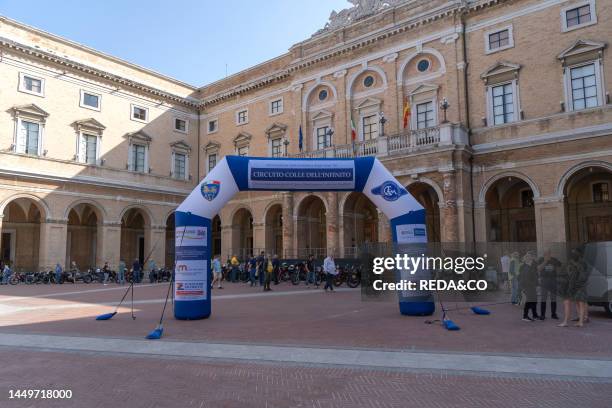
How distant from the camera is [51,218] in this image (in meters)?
28.7

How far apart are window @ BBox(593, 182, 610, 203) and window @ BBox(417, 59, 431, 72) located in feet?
35.1

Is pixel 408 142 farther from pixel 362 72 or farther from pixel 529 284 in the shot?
pixel 529 284

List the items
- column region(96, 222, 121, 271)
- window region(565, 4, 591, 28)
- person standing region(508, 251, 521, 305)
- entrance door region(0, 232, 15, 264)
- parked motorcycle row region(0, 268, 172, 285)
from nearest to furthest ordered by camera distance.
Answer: person standing region(508, 251, 521, 305) < window region(565, 4, 591, 28) < parked motorcycle row region(0, 268, 172, 285) < column region(96, 222, 121, 271) < entrance door region(0, 232, 15, 264)

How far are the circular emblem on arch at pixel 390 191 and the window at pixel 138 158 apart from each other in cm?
2626

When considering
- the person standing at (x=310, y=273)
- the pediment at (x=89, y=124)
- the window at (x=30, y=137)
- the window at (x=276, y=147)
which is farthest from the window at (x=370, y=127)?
the window at (x=30, y=137)

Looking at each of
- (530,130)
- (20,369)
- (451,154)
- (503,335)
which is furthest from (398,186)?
(530,130)

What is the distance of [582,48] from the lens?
20.9 m

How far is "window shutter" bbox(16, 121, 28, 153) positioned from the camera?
27750 millimetres

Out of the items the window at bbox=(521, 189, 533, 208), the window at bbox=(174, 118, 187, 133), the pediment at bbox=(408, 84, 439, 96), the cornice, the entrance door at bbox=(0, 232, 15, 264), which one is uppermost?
the cornice

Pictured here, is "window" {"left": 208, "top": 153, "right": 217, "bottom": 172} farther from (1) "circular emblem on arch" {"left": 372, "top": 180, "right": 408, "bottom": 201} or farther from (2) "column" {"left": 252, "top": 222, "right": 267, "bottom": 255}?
(1) "circular emblem on arch" {"left": 372, "top": 180, "right": 408, "bottom": 201}

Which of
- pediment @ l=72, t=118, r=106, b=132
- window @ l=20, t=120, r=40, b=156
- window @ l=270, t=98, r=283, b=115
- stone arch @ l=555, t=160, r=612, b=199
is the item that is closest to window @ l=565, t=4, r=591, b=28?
stone arch @ l=555, t=160, r=612, b=199

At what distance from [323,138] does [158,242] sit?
15.5 metres

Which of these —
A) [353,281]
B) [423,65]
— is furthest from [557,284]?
[423,65]

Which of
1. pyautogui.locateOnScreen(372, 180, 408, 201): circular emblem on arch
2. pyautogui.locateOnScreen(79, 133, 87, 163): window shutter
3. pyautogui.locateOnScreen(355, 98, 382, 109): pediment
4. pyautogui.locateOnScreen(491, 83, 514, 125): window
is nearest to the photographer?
pyautogui.locateOnScreen(372, 180, 408, 201): circular emblem on arch
